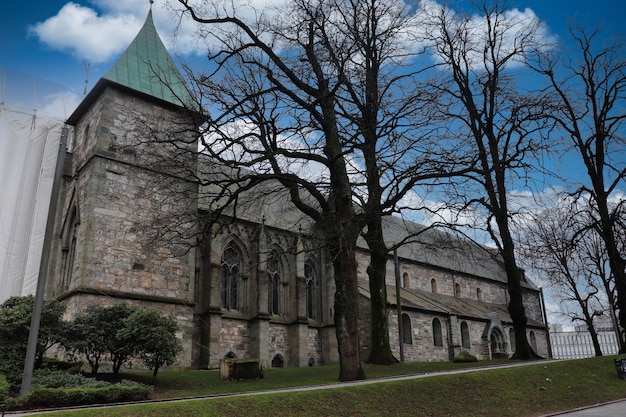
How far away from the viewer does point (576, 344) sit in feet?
→ 228

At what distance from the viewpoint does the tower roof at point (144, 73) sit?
2295cm

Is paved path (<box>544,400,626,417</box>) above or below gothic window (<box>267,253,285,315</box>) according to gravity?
below

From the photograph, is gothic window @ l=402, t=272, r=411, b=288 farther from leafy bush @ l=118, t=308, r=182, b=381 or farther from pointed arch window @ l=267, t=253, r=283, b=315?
leafy bush @ l=118, t=308, r=182, b=381

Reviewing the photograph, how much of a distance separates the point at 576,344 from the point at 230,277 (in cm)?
5928

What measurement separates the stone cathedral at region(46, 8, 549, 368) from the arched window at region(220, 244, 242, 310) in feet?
0.17

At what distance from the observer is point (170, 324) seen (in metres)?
16.1

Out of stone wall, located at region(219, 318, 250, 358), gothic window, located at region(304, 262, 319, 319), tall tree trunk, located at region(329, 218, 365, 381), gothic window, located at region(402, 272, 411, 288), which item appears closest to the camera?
tall tree trunk, located at region(329, 218, 365, 381)

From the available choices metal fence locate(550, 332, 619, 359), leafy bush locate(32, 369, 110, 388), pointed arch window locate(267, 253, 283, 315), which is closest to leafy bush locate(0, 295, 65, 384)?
leafy bush locate(32, 369, 110, 388)

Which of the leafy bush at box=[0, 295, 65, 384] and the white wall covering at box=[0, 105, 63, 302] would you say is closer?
the leafy bush at box=[0, 295, 65, 384]

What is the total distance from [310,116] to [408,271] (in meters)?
22.8

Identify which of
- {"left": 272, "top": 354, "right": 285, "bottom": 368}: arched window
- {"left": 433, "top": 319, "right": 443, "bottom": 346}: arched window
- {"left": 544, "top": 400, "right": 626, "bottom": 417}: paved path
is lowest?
{"left": 544, "top": 400, "right": 626, "bottom": 417}: paved path

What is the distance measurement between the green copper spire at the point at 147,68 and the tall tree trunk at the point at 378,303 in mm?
9302

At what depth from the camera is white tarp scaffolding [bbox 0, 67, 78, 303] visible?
2314 cm

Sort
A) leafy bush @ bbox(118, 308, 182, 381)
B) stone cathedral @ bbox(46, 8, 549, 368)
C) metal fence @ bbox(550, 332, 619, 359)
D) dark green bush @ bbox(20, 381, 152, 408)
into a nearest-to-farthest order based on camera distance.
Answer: dark green bush @ bbox(20, 381, 152, 408)
leafy bush @ bbox(118, 308, 182, 381)
stone cathedral @ bbox(46, 8, 549, 368)
metal fence @ bbox(550, 332, 619, 359)
